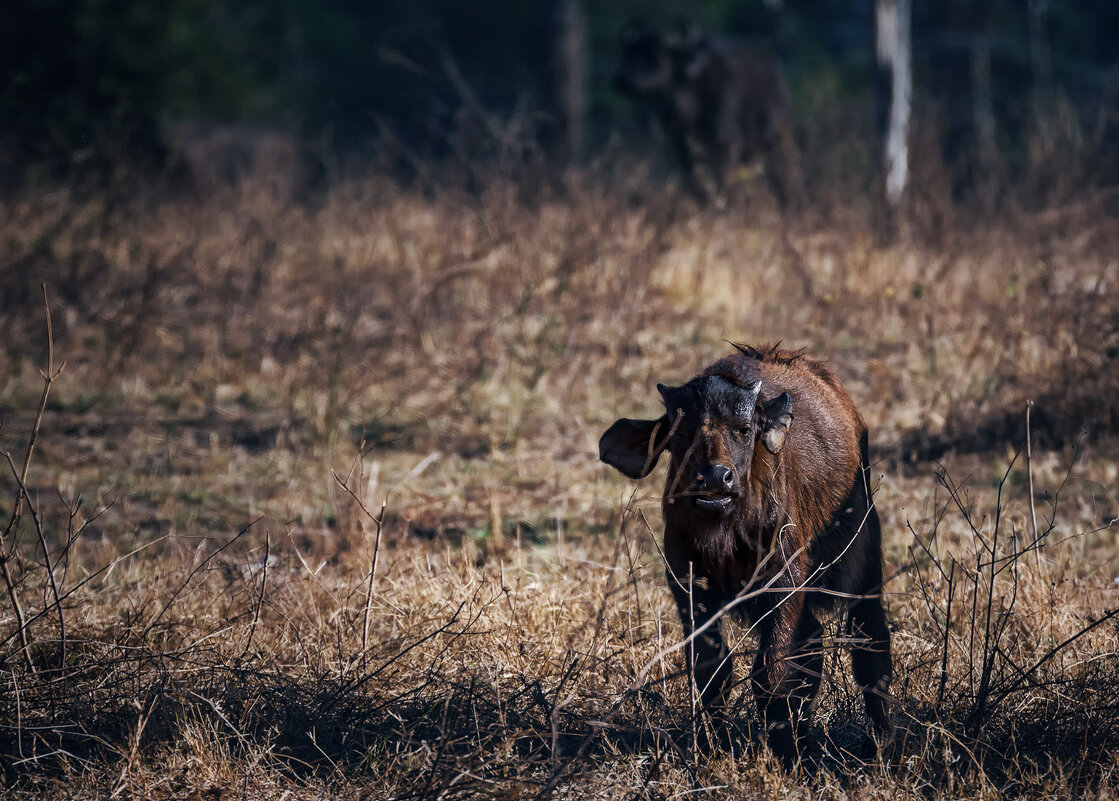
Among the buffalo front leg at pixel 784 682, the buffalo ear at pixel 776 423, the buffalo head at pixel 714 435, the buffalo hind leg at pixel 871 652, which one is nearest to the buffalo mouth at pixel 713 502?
the buffalo head at pixel 714 435

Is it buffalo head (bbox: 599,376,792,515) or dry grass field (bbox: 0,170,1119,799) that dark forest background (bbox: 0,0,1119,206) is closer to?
dry grass field (bbox: 0,170,1119,799)

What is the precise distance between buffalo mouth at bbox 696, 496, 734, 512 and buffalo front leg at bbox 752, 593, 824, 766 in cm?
35

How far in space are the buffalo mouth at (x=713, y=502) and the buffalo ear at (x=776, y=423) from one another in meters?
0.23

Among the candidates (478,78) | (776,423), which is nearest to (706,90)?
(478,78)

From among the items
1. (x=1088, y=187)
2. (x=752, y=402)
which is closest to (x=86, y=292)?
(x=752, y=402)

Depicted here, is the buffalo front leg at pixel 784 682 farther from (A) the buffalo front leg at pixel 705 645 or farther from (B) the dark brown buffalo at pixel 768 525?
(A) the buffalo front leg at pixel 705 645

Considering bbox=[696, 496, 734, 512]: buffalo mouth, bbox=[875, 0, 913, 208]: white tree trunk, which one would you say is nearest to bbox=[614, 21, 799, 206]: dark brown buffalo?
bbox=[875, 0, 913, 208]: white tree trunk

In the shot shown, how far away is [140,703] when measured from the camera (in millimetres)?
3479

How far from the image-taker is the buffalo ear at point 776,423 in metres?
3.27

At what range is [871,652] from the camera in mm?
3705

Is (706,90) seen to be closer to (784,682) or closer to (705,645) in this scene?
(705,645)

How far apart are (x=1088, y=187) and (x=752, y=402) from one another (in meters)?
4.91

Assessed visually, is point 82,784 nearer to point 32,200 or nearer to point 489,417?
point 489,417

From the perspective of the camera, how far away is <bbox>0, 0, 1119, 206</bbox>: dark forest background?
8.29 metres
